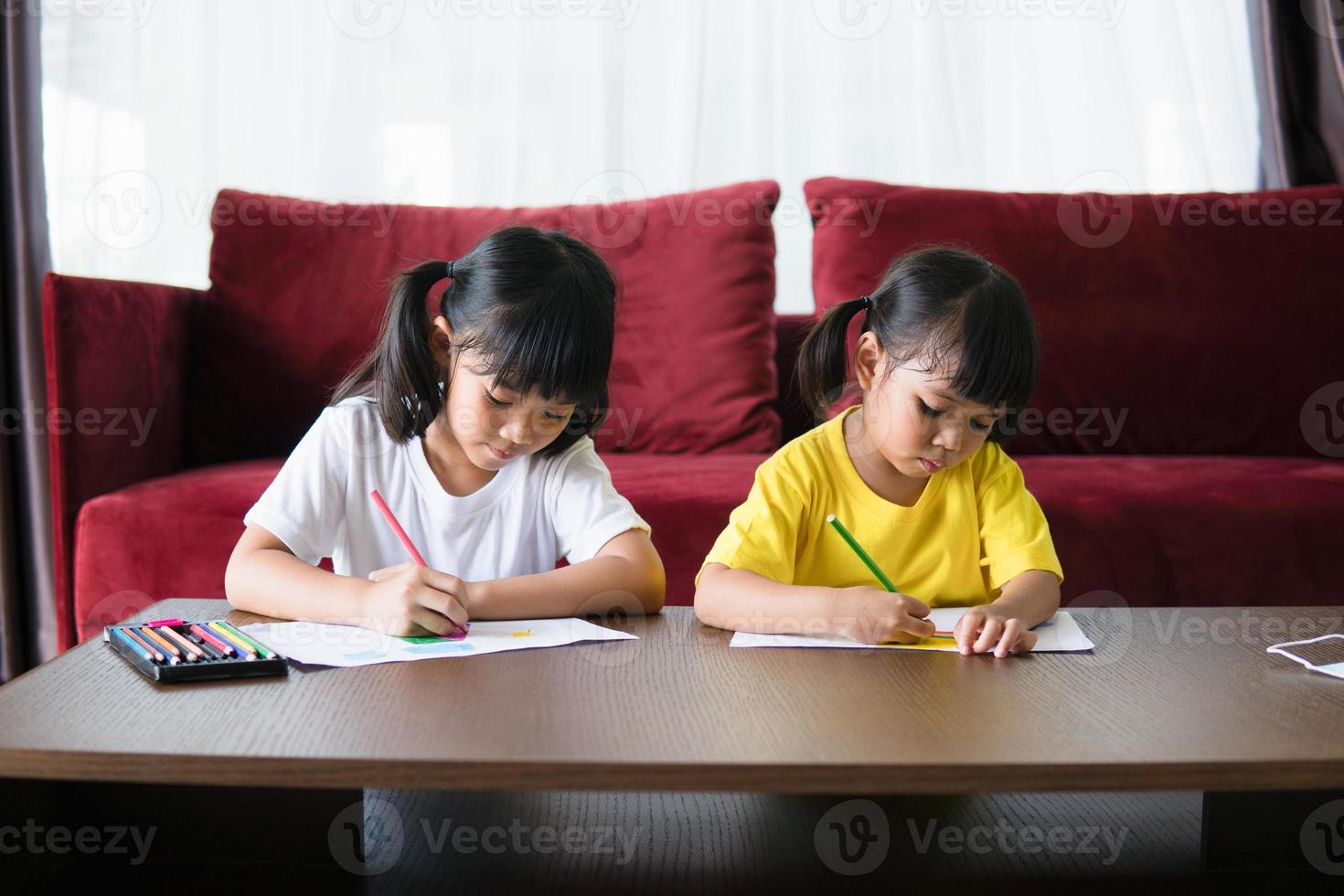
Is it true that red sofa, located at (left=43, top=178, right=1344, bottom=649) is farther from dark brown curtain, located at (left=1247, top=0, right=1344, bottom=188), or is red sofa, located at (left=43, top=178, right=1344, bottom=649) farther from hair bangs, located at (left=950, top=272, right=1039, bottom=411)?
hair bangs, located at (left=950, top=272, right=1039, bottom=411)

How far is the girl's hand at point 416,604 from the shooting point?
3.27 feet

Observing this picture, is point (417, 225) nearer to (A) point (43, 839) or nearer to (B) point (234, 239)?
(B) point (234, 239)

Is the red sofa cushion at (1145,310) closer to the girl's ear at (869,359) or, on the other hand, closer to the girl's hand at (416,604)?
the girl's ear at (869,359)

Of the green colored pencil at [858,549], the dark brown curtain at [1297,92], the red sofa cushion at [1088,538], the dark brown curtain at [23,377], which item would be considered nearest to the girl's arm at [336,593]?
the green colored pencil at [858,549]

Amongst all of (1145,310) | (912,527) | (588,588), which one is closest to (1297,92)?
(1145,310)

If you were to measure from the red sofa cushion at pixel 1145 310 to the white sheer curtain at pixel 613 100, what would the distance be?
471 millimetres

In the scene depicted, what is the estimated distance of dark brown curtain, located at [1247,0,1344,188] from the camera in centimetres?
249

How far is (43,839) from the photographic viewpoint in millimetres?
840

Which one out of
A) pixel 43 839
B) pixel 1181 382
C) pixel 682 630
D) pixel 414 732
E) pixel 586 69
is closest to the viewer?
pixel 414 732

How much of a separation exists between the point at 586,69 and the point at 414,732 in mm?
2089

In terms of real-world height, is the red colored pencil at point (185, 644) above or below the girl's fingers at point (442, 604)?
below

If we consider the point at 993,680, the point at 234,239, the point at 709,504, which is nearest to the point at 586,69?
the point at 234,239

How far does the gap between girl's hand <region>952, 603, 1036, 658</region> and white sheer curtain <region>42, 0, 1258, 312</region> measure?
1.67 m

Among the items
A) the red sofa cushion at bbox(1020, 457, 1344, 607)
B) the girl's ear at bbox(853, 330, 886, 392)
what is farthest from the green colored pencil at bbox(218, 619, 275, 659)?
the red sofa cushion at bbox(1020, 457, 1344, 607)
